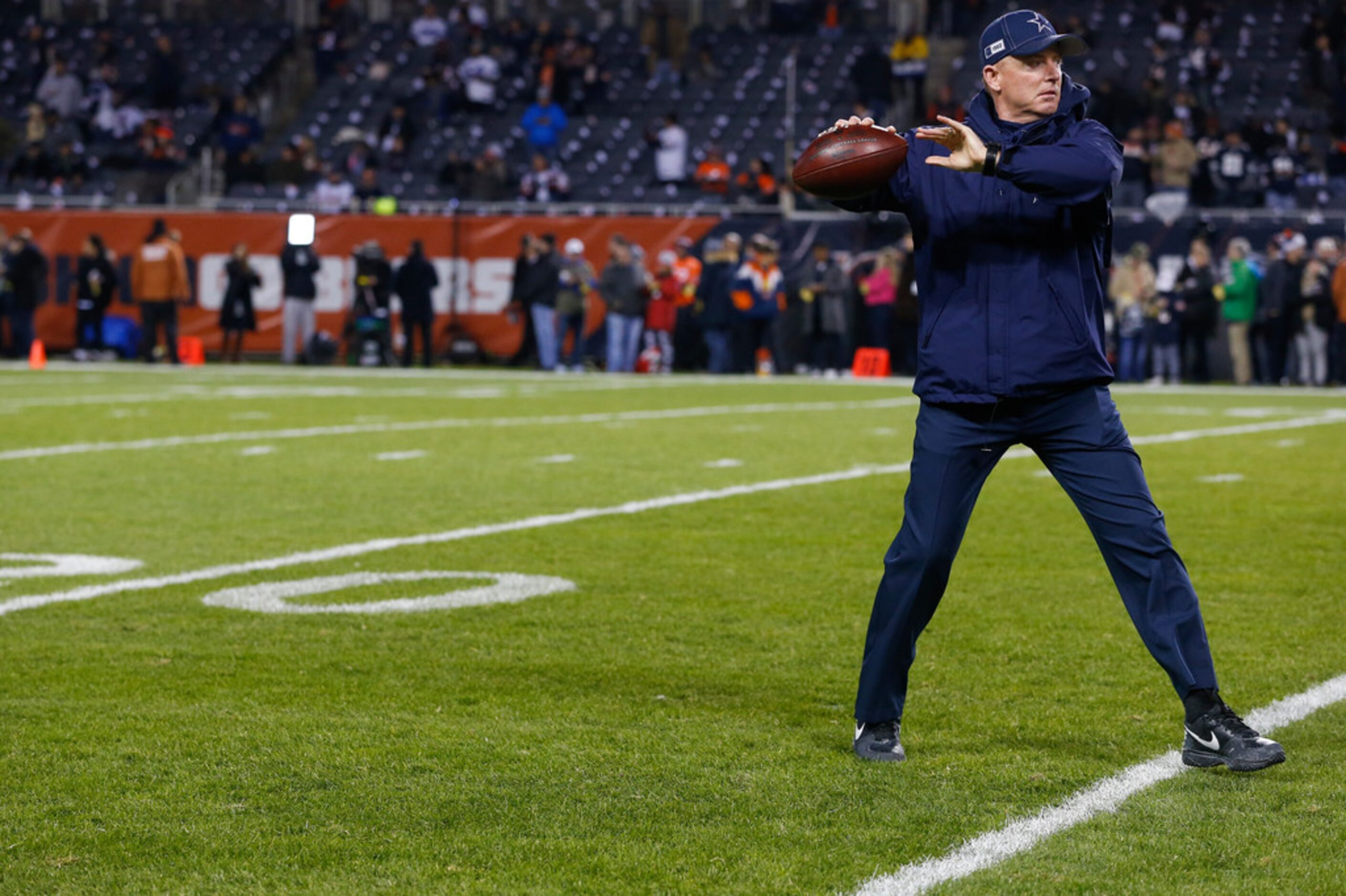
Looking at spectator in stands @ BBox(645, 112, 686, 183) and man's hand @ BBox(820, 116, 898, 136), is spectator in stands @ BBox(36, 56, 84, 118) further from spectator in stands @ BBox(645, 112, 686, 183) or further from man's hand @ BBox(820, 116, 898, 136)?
man's hand @ BBox(820, 116, 898, 136)

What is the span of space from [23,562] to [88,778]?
12.1 ft

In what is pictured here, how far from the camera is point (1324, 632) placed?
6367 millimetres

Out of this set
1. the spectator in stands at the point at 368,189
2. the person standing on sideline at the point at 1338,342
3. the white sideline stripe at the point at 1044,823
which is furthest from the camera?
the spectator in stands at the point at 368,189

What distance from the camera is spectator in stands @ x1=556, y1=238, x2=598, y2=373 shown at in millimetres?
25156

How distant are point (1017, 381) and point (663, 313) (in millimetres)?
20833

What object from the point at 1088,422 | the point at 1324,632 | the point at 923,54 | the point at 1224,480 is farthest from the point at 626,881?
the point at 923,54

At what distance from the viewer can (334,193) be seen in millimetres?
28859

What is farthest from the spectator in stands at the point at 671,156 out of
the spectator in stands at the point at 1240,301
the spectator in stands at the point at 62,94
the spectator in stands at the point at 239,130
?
the spectator in stands at the point at 62,94

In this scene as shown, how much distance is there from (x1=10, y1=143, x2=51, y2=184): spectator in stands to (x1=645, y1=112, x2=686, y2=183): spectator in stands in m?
9.88

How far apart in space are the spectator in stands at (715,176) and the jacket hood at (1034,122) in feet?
74.5

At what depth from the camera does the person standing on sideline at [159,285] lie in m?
25.8

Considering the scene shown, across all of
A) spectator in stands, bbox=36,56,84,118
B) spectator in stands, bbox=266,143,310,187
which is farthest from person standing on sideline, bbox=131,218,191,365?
spectator in stands, bbox=36,56,84,118

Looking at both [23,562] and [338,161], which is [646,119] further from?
[23,562]

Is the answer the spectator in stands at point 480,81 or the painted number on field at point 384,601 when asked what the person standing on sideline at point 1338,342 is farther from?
the painted number on field at point 384,601
